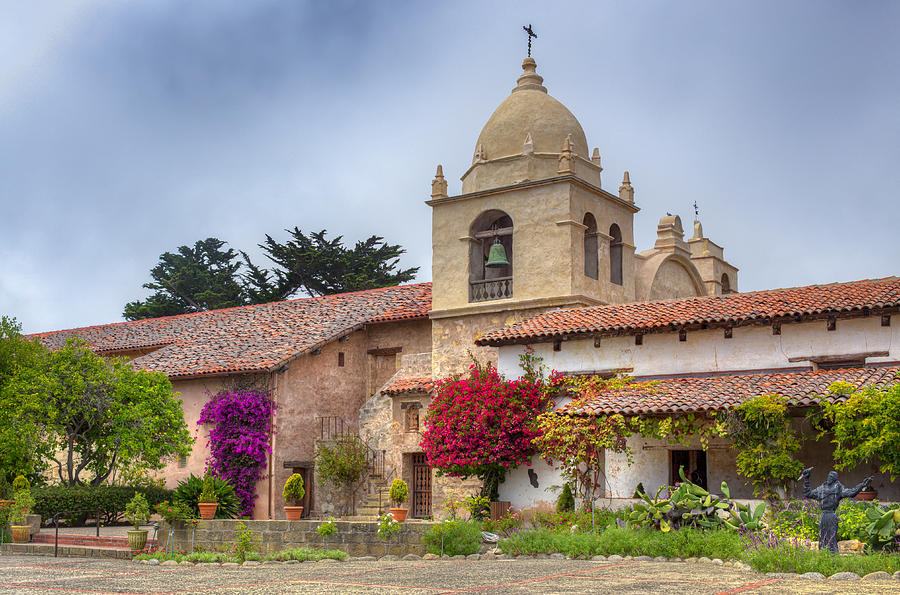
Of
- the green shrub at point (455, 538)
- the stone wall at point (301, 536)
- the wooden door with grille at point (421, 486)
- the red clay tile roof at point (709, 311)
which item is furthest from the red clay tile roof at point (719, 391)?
the wooden door with grille at point (421, 486)

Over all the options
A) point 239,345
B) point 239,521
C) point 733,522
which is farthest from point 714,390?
point 239,345

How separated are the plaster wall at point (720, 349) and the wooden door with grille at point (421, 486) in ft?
17.4

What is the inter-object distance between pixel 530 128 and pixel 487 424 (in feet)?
28.8

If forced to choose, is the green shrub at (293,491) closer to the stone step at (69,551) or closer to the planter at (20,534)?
the stone step at (69,551)

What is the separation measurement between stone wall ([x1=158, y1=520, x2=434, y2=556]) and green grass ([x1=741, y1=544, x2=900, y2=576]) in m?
7.50

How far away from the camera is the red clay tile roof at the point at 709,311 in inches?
795

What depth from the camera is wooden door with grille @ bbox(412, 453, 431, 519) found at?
89.7 ft

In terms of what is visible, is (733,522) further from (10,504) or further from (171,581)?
(10,504)

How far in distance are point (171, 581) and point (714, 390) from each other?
11.0 metres

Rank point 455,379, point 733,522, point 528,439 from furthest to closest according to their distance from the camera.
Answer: point 455,379 → point 528,439 → point 733,522

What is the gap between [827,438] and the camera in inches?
760

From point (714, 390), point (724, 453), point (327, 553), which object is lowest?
point (327, 553)

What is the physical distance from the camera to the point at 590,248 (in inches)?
1051

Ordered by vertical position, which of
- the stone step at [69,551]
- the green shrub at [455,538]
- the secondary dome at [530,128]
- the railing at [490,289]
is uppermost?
the secondary dome at [530,128]
